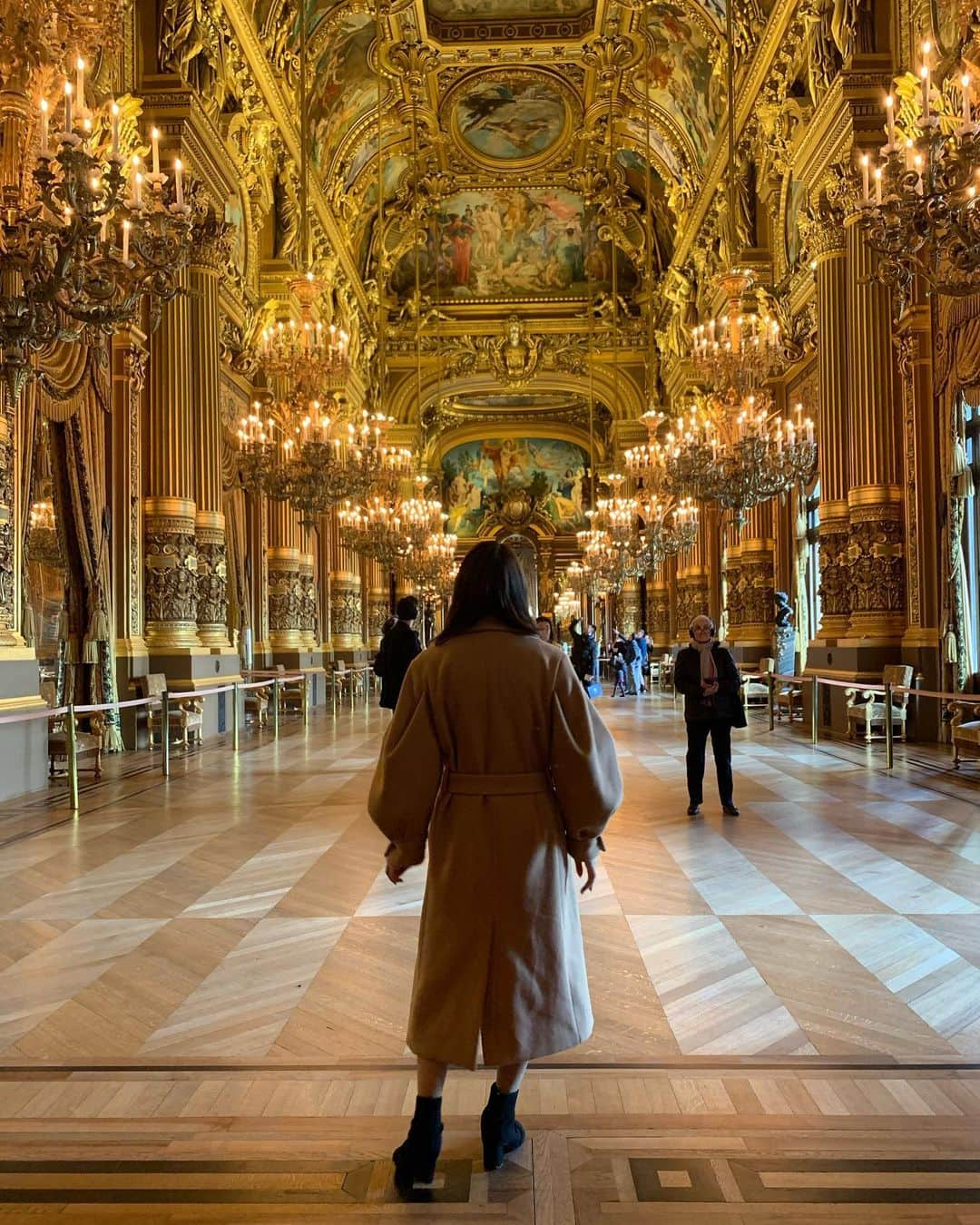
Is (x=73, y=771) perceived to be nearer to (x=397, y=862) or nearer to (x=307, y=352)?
(x=397, y=862)

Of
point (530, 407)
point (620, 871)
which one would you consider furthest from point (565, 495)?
point (620, 871)

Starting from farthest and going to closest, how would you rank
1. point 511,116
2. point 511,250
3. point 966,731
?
point 511,250, point 511,116, point 966,731

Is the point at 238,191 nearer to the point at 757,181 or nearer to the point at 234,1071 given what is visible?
the point at 757,181

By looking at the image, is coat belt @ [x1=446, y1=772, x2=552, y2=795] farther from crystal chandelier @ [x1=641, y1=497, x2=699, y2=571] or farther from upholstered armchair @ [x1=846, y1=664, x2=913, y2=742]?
crystal chandelier @ [x1=641, y1=497, x2=699, y2=571]

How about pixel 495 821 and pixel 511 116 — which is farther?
pixel 511 116

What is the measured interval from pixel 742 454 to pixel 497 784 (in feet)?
34.1

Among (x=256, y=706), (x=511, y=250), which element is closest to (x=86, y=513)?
(x=256, y=706)

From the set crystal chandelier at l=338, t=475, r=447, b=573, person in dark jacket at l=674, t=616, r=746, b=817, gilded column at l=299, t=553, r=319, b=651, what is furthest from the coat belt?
gilded column at l=299, t=553, r=319, b=651

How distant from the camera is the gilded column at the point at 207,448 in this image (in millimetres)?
14578

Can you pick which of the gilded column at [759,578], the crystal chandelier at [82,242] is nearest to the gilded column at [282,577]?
the gilded column at [759,578]

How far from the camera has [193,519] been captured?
14.2 meters

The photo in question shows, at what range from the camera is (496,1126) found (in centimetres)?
261

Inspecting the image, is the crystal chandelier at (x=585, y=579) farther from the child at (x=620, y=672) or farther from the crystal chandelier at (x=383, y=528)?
the crystal chandelier at (x=383, y=528)

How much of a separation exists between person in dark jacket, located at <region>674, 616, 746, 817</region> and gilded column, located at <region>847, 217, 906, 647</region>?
589 centimetres
